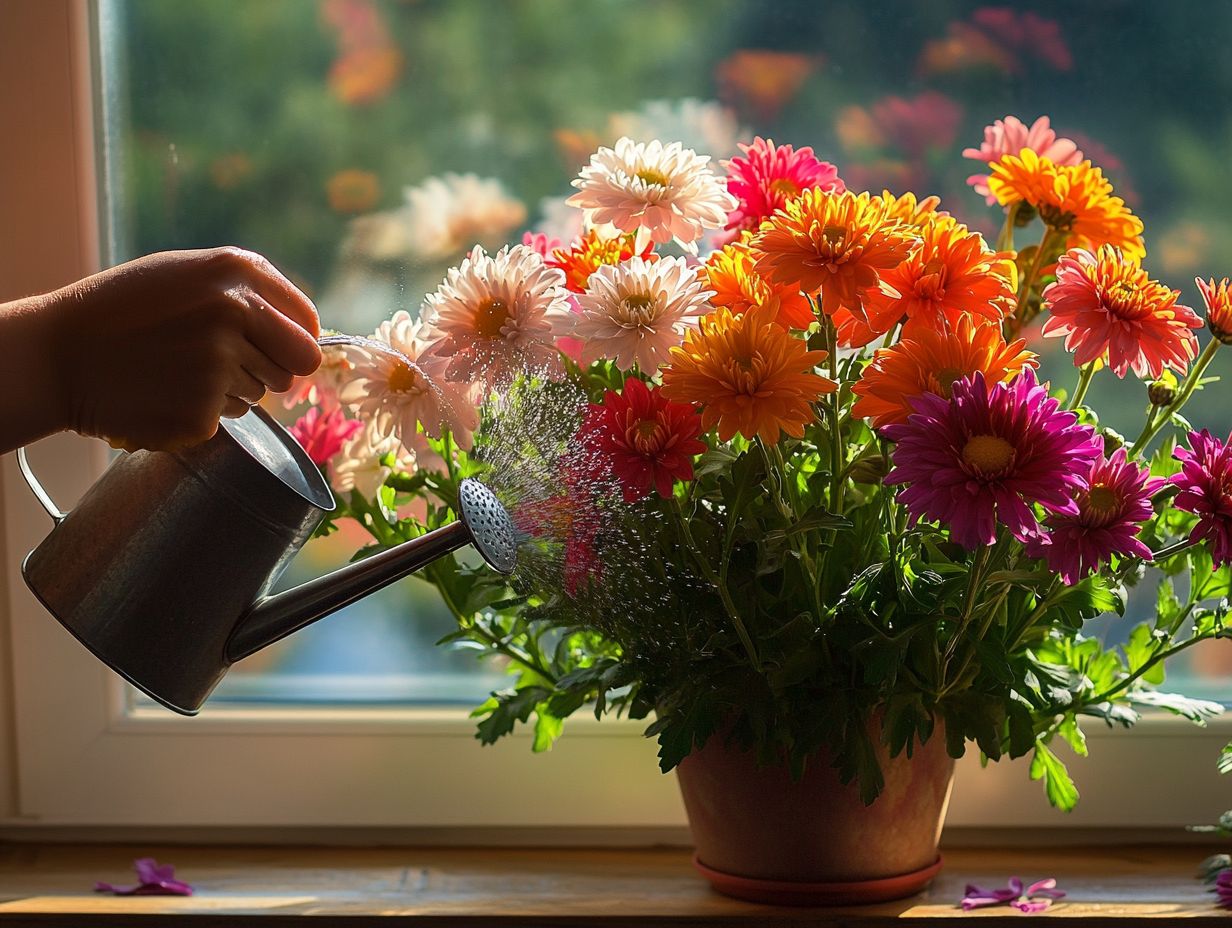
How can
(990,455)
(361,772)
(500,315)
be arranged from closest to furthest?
(990,455), (500,315), (361,772)

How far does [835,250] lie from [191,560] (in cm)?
37

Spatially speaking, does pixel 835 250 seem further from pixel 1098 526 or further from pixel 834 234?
pixel 1098 526

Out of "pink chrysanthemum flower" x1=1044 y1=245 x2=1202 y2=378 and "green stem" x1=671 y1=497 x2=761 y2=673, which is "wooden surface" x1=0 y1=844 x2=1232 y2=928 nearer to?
"green stem" x1=671 y1=497 x2=761 y2=673

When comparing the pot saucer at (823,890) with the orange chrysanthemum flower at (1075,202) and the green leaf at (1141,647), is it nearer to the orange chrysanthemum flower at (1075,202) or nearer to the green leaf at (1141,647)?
the green leaf at (1141,647)

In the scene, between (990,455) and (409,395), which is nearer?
(990,455)

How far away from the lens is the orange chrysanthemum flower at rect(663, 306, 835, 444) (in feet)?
2.10

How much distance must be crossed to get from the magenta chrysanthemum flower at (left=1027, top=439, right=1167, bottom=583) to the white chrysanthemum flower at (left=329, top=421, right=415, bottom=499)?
414 mm

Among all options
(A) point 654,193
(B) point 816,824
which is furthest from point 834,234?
(B) point 816,824

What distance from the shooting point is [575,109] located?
40.3 inches

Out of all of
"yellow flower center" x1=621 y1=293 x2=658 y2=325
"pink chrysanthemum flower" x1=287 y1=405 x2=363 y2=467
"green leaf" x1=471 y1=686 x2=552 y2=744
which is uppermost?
"yellow flower center" x1=621 y1=293 x2=658 y2=325

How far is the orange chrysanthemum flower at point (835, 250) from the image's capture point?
0.65m

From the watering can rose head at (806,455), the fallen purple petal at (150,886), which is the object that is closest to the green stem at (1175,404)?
the watering can rose head at (806,455)

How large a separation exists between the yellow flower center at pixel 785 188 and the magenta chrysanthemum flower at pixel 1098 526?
0.80ft

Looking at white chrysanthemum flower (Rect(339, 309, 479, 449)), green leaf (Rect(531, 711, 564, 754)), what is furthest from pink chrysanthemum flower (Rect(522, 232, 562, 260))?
green leaf (Rect(531, 711, 564, 754))
